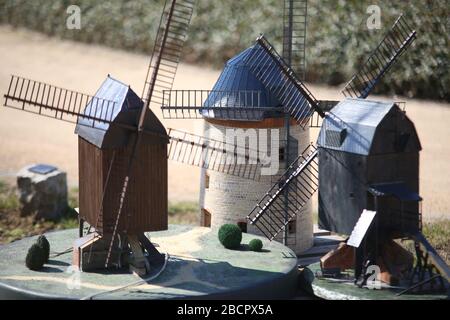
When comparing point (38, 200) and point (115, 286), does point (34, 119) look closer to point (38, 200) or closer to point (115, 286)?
point (38, 200)

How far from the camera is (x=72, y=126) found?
62.6 meters

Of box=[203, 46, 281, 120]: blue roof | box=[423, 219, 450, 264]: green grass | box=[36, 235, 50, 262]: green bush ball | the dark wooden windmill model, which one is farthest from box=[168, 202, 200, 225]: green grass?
box=[36, 235, 50, 262]: green bush ball

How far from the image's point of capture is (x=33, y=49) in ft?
247

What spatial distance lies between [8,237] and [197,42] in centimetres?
2824

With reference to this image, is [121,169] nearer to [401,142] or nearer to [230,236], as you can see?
[230,236]

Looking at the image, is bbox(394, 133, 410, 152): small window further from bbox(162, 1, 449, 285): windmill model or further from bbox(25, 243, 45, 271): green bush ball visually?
bbox(25, 243, 45, 271): green bush ball

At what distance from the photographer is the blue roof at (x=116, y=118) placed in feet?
106

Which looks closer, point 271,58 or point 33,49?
point 271,58

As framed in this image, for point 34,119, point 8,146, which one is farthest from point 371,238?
point 34,119

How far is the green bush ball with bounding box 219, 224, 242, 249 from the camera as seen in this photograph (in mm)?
36438

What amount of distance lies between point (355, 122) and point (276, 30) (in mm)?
34788

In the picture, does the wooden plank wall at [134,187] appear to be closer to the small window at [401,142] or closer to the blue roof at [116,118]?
the blue roof at [116,118]
